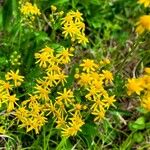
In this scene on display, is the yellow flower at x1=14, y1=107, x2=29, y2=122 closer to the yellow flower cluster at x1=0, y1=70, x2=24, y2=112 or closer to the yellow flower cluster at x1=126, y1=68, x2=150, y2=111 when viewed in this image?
the yellow flower cluster at x1=0, y1=70, x2=24, y2=112

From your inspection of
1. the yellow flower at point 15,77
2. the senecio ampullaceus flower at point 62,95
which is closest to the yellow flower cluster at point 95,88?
the senecio ampullaceus flower at point 62,95

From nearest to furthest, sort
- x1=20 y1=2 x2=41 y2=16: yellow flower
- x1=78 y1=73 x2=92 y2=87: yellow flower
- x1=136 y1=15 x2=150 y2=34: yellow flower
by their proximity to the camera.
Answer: x1=136 y1=15 x2=150 y2=34: yellow flower → x1=78 y1=73 x2=92 y2=87: yellow flower → x1=20 y1=2 x2=41 y2=16: yellow flower

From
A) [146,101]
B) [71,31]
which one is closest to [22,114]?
[71,31]

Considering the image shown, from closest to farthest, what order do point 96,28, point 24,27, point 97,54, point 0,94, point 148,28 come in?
point 148,28 → point 0,94 → point 24,27 → point 97,54 → point 96,28

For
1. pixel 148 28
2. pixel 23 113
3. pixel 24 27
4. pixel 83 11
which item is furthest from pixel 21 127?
pixel 83 11

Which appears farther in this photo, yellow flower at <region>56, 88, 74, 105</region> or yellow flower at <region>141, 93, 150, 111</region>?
yellow flower at <region>56, 88, 74, 105</region>

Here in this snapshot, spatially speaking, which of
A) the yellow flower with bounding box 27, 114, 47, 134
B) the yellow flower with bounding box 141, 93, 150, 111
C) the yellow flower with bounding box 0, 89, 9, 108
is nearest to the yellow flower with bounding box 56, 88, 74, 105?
the yellow flower with bounding box 27, 114, 47, 134

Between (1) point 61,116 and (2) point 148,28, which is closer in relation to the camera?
(2) point 148,28

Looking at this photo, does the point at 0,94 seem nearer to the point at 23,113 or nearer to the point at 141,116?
the point at 23,113

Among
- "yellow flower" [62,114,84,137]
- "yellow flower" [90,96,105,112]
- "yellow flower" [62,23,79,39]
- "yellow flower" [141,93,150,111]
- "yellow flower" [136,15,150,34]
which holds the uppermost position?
"yellow flower" [136,15,150,34]
